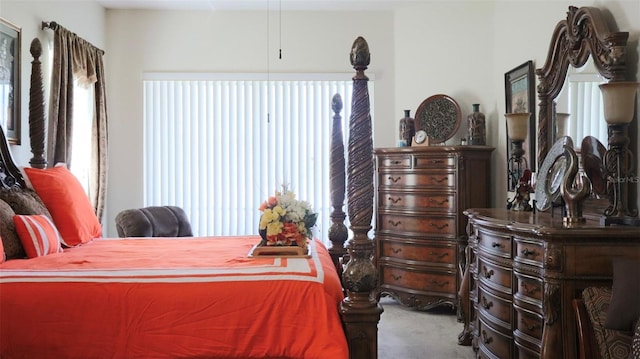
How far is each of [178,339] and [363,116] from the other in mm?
1259

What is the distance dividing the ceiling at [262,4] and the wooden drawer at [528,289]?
11.5ft

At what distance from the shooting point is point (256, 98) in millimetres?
5805

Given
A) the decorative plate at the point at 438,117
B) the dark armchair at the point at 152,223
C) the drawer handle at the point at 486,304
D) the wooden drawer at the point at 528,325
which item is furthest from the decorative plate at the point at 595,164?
the dark armchair at the point at 152,223

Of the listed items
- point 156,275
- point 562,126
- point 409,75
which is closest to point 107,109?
point 409,75

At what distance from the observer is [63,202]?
11.6 feet

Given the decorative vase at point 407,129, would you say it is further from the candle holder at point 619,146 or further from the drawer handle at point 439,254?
the candle holder at point 619,146

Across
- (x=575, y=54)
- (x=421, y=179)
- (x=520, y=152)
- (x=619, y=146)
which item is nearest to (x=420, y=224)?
(x=421, y=179)

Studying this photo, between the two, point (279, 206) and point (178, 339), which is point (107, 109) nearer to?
point (279, 206)

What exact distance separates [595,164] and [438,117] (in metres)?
2.46

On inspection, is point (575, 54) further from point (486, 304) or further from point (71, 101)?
point (71, 101)

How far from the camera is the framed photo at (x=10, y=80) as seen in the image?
388cm

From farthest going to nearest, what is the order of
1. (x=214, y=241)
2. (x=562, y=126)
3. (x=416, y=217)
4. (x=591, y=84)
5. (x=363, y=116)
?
(x=416, y=217) → (x=214, y=241) → (x=562, y=126) → (x=591, y=84) → (x=363, y=116)

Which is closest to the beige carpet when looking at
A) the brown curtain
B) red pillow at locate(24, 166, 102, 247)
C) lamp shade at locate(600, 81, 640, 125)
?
lamp shade at locate(600, 81, 640, 125)

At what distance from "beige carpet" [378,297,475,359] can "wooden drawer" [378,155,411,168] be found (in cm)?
128
